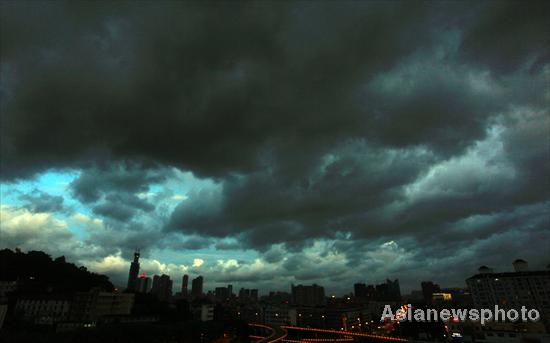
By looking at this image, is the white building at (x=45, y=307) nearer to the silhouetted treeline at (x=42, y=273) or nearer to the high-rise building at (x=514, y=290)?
the silhouetted treeline at (x=42, y=273)

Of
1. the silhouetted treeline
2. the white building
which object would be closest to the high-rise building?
the silhouetted treeline

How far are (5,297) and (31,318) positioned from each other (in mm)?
25803

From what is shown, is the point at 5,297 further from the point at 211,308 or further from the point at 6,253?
the point at 211,308

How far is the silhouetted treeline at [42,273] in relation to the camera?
125 meters

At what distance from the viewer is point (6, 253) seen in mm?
138625

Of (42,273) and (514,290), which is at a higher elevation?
(42,273)

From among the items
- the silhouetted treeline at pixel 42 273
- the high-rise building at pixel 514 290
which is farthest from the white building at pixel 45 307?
the high-rise building at pixel 514 290

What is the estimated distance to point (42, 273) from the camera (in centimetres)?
13775

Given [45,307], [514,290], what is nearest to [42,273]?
[45,307]

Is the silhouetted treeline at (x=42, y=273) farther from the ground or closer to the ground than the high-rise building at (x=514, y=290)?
farther from the ground

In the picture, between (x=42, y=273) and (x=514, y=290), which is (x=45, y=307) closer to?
(x=42, y=273)

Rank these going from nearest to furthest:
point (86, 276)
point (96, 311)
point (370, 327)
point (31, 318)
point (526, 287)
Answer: point (31, 318) → point (96, 311) → point (526, 287) → point (86, 276) → point (370, 327)

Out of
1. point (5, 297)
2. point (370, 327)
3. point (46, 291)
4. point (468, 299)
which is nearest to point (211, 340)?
point (46, 291)

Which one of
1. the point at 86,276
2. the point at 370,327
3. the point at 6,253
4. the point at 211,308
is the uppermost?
the point at 6,253
